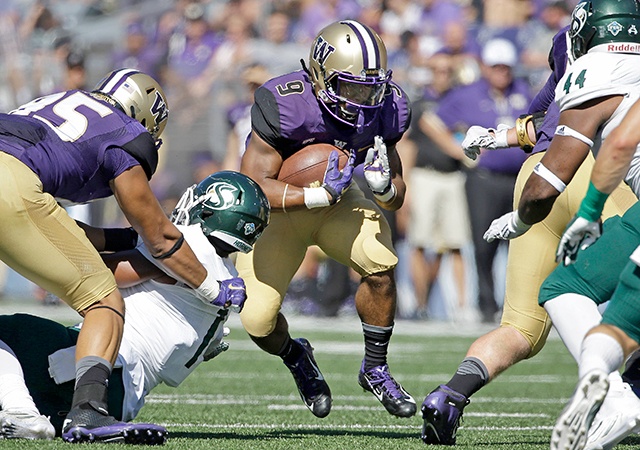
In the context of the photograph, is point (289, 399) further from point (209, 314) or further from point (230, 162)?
point (230, 162)

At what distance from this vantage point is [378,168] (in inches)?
198

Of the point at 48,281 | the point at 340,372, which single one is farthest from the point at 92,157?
the point at 340,372

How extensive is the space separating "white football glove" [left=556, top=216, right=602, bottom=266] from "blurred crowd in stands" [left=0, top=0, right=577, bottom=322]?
678 cm

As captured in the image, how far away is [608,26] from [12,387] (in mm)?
2517

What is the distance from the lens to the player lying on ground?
4.14m

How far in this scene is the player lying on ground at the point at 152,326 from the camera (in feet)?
13.6

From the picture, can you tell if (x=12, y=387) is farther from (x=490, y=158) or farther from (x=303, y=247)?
(x=490, y=158)

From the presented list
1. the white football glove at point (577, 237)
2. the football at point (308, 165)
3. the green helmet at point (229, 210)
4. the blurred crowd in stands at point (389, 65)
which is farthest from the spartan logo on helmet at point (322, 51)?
the blurred crowd in stands at point (389, 65)

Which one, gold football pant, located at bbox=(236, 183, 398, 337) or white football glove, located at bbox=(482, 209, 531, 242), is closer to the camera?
white football glove, located at bbox=(482, 209, 531, 242)

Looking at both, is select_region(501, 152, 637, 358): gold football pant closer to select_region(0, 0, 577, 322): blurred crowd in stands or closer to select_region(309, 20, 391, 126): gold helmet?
select_region(309, 20, 391, 126): gold helmet

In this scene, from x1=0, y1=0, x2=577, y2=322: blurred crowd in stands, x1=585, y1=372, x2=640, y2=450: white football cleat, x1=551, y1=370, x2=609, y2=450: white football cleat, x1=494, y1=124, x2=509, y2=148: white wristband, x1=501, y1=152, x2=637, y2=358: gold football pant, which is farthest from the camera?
x1=0, y1=0, x2=577, y2=322: blurred crowd in stands

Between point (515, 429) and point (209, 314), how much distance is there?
4.82ft

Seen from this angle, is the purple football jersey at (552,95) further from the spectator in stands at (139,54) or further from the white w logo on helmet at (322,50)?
the spectator in stands at (139,54)

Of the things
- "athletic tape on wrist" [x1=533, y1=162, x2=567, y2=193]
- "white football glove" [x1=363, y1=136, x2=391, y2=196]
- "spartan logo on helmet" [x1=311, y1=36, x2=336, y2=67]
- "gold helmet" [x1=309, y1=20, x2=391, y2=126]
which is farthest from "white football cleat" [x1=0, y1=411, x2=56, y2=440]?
"spartan logo on helmet" [x1=311, y1=36, x2=336, y2=67]
